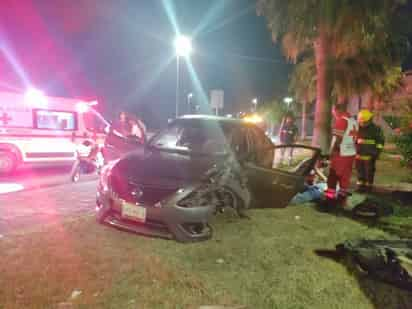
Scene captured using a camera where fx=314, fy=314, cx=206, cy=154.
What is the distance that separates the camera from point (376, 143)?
670 cm

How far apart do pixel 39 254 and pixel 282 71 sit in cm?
3420

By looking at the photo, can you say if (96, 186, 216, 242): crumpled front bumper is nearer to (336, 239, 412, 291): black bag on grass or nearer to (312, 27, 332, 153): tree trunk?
(336, 239, 412, 291): black bag on grass

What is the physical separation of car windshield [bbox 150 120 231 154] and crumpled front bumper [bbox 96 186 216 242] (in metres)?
1.28

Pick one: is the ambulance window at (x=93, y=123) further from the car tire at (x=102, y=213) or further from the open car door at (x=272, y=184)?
the open car door at (x=272, y=184)

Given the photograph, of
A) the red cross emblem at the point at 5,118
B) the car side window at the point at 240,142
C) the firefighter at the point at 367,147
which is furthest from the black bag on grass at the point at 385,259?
the red cross emblem at the point at 5,118

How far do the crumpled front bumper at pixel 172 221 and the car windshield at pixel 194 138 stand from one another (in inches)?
50.5

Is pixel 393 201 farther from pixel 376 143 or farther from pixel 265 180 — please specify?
pixel 265 180

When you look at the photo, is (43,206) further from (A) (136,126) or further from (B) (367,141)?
(B) (367,141)

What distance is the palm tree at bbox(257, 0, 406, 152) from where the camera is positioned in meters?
9.82

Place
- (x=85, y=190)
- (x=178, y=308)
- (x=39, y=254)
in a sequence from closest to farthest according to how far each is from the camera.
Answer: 1. (x=178, y=308)
2. (x=39, y=254)
3. (x=85, y=190)

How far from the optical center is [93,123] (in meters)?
9.44

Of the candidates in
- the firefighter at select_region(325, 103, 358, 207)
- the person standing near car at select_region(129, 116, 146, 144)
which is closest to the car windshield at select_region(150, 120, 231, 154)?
the firefighter at select_region(325, 103, 358, 207)

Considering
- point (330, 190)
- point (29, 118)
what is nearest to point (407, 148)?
point (330, 190)

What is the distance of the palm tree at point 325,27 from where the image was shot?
9820mm
